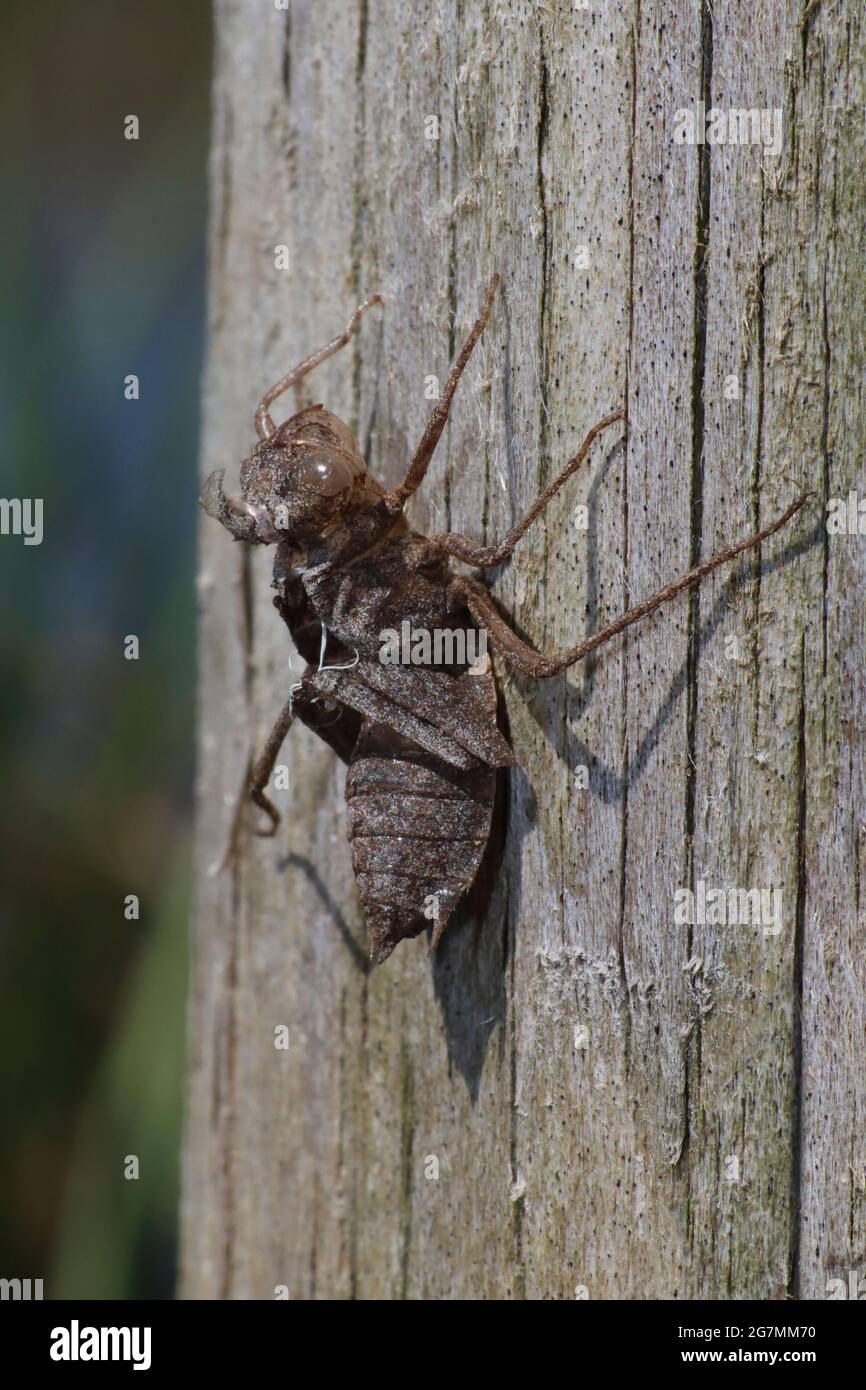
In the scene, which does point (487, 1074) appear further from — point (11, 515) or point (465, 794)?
point (11, 515)

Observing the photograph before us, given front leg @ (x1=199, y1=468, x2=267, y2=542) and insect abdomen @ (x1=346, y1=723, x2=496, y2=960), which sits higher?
front leg @ (x1=199, y1=468, x2=267, y2=542)

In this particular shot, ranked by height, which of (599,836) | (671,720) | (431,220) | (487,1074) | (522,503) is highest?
(431,220)

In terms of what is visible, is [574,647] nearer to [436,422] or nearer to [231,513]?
[436,422]

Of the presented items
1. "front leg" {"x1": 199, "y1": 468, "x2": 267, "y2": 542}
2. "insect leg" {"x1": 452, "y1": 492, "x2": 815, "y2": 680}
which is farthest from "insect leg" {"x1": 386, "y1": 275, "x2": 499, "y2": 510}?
"front leg" {"x1": 199, "y1": 468, "x2": 267, "y2": 542}

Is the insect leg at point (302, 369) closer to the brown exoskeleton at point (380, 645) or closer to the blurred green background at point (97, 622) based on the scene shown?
the brown exoskeleton at point (380, 645)

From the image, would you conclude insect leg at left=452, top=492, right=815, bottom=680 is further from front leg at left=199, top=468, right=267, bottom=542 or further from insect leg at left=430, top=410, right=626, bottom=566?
front leg at left=199, top=468, right=267, bottom=542

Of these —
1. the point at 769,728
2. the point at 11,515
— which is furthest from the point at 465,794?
the point at 11,515
